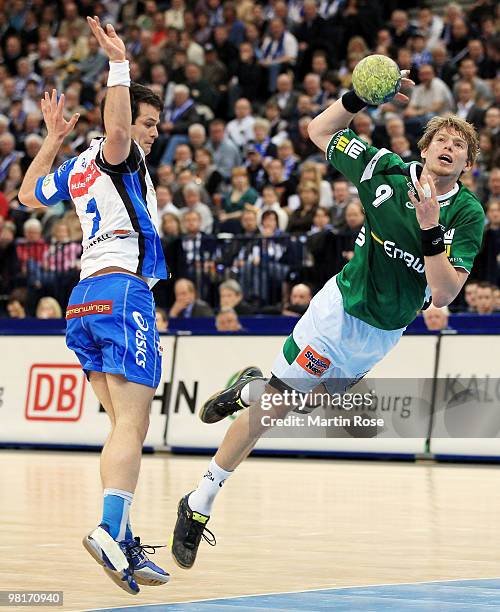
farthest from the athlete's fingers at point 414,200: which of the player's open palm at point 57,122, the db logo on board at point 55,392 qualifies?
the db logo on board at point 55,392

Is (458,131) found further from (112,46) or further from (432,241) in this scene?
(112,46)

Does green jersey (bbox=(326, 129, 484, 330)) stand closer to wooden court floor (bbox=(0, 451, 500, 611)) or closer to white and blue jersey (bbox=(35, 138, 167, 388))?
white and blue jersey (bbox=(35, 138, 167, 388))

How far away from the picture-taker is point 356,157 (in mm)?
7668

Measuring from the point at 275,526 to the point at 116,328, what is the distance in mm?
3162

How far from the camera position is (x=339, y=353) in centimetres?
772

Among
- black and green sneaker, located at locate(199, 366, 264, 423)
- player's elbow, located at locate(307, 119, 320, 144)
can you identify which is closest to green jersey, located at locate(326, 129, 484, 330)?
player's elbow, located at locate(307, 119, 320, 144)

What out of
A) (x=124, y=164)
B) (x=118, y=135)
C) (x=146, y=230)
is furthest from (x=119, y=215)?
(x=118, y=135)

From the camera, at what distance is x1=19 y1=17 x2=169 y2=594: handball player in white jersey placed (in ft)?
22.0

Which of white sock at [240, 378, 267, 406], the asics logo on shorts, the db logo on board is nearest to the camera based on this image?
the asics logo on shorts

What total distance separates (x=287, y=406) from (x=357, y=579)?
111 centimetres

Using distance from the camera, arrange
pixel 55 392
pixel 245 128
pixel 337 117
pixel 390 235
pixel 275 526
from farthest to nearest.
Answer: pixel 245 128, pixel 55 392, pixel 275 526, pixel 337 117, pixel 390 235

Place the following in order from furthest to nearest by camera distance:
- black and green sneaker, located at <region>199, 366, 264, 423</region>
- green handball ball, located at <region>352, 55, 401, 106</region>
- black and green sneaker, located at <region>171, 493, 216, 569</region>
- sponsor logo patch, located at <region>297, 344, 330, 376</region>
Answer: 1. black and green sneaker, located at <region>199, 366, 264, 423</region>
2. sponsor logo patch, located at <region>297, 344, 330, 376</region>
3. black and green sneaker, located at <region>171, 493, 216, 569</region>
4. green handball ball, located at <region>352, 55, 401, 106</region>

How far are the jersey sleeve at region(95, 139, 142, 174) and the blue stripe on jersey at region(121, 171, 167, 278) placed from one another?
0.12ft

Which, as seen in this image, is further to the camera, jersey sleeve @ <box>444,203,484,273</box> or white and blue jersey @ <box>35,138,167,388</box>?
jersey sleeve @ <box>444,203,484,273</box>
